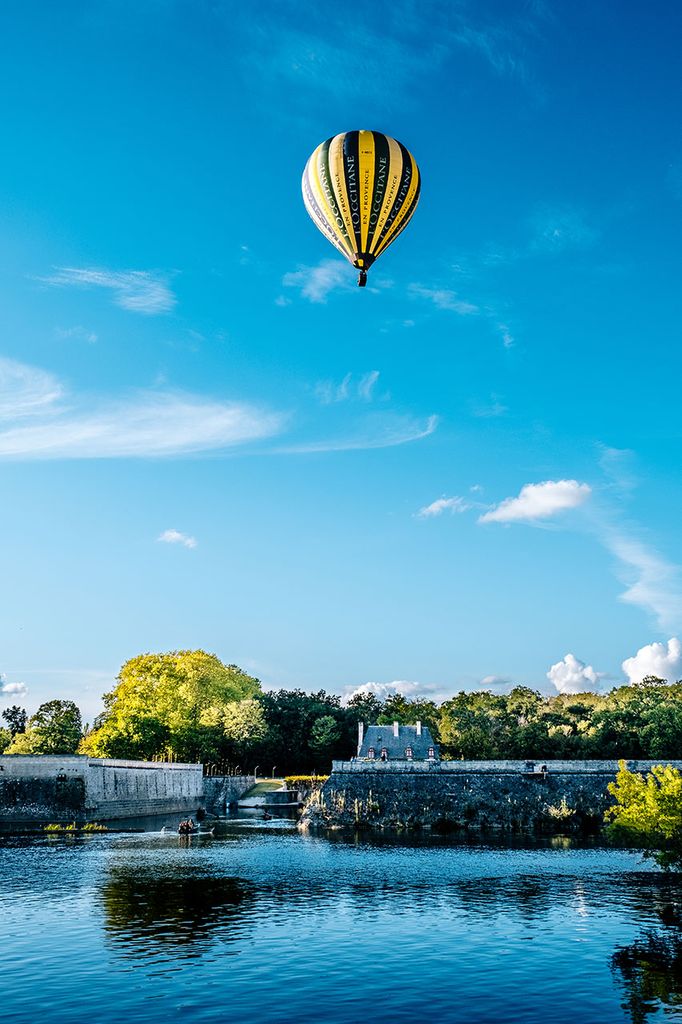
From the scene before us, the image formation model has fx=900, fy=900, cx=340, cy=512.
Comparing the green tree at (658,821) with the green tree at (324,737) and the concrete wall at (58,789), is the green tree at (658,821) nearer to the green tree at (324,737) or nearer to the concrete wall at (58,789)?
the concrete wall at (58,789)

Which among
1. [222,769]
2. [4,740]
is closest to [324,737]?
[222,769]

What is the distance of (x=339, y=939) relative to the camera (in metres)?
A: 29.9

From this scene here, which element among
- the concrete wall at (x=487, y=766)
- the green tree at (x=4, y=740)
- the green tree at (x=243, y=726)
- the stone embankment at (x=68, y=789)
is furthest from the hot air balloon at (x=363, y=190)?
the green tree at (x=4, y=740)

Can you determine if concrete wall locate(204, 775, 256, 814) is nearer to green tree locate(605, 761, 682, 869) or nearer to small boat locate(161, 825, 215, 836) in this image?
small boat locate(161, 825, 215, 836)

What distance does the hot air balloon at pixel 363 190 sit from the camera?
144 ft

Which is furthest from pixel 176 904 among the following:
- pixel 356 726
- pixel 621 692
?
pixel 621 692

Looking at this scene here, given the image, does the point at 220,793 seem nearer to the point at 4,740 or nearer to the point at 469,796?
the point at 469,796

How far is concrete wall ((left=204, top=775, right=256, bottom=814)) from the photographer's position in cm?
9562

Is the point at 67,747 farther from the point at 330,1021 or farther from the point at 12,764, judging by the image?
the point at 330,1021

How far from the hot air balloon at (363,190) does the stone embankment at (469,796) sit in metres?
41.6

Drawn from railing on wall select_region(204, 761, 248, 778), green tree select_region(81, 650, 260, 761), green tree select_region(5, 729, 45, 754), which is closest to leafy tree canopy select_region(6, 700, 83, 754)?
green tree select_region(5, 729, 45, 754)

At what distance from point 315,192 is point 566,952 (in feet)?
118

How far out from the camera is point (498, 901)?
3622cm

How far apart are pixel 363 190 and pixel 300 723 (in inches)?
3449
